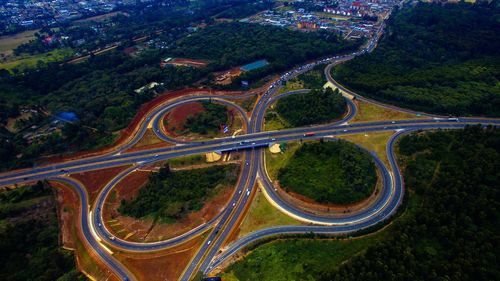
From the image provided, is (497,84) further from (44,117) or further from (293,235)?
(44,117)

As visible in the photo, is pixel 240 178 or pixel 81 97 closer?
pixel 240 178

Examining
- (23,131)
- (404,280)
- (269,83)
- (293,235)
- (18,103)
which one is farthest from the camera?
(269,83)

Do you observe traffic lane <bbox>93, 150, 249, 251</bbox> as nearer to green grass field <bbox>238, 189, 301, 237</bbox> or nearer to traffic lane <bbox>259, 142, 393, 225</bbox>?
green grass field <bbox>238, 189, 301, 237</bbox>

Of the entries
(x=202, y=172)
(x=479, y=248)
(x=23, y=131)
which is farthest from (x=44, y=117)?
(x=479, y=248)

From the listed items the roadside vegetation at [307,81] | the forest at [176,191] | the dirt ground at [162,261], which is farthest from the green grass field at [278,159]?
the roadside vegetation at [307,81]

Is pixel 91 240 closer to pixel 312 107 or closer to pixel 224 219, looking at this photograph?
pixel 224 219

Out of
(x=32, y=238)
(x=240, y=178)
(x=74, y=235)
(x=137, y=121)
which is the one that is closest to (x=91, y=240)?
(x=74, y=235)
